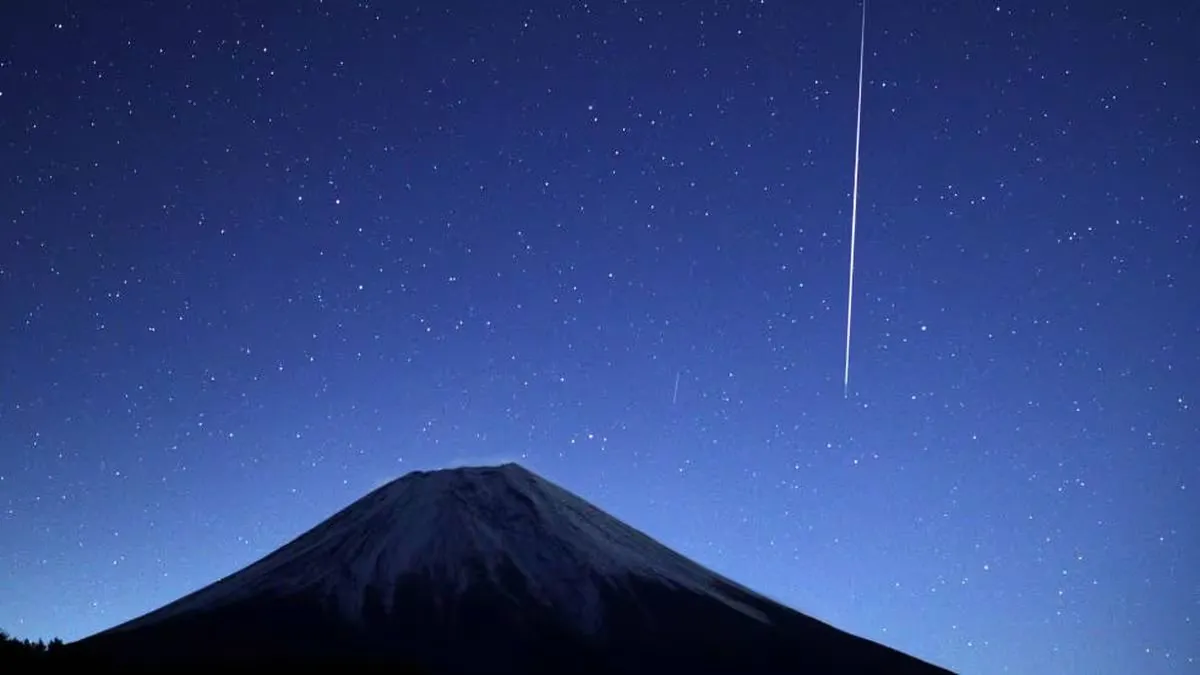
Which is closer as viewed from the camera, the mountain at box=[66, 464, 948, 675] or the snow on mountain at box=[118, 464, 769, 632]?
the mountain at box=[66, 464, 948, 675]

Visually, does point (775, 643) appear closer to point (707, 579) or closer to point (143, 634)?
point (707, 579)

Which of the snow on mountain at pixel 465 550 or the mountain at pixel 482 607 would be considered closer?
the mountain at pixel 482 607

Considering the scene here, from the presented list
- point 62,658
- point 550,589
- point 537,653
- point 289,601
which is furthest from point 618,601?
point 62,658

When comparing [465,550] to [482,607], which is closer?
[482,607]
